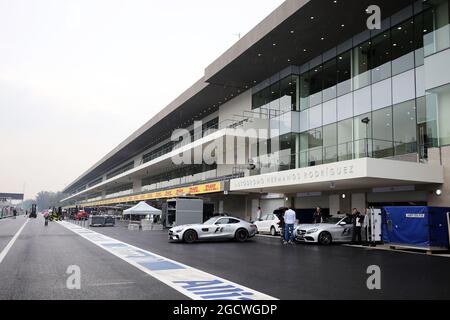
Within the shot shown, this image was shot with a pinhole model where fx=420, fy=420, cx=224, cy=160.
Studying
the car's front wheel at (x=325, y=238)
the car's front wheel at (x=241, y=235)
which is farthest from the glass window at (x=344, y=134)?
the car's front wheel at (x=241, y=235)

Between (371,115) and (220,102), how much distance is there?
20.2 meters

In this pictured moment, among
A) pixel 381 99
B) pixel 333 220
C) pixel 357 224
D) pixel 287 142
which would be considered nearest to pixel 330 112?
pixel 381 99

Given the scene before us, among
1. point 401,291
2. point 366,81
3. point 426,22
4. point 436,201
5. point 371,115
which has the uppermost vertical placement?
point 426,22

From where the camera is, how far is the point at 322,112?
28.3m

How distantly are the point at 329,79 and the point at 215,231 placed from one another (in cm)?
1379

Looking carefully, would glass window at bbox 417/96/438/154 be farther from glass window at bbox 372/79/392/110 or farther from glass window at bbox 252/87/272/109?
glass window at bbox 252/87/272/109

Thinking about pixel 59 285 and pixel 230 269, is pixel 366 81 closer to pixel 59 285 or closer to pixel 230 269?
pixel 230 269

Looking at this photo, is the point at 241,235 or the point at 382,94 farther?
the point at 382,94

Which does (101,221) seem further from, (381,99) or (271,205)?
(381,99)

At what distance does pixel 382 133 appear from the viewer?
22766 millimetres

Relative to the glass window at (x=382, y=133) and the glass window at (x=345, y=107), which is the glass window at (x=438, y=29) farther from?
the glass window at (x=345, y=107)
